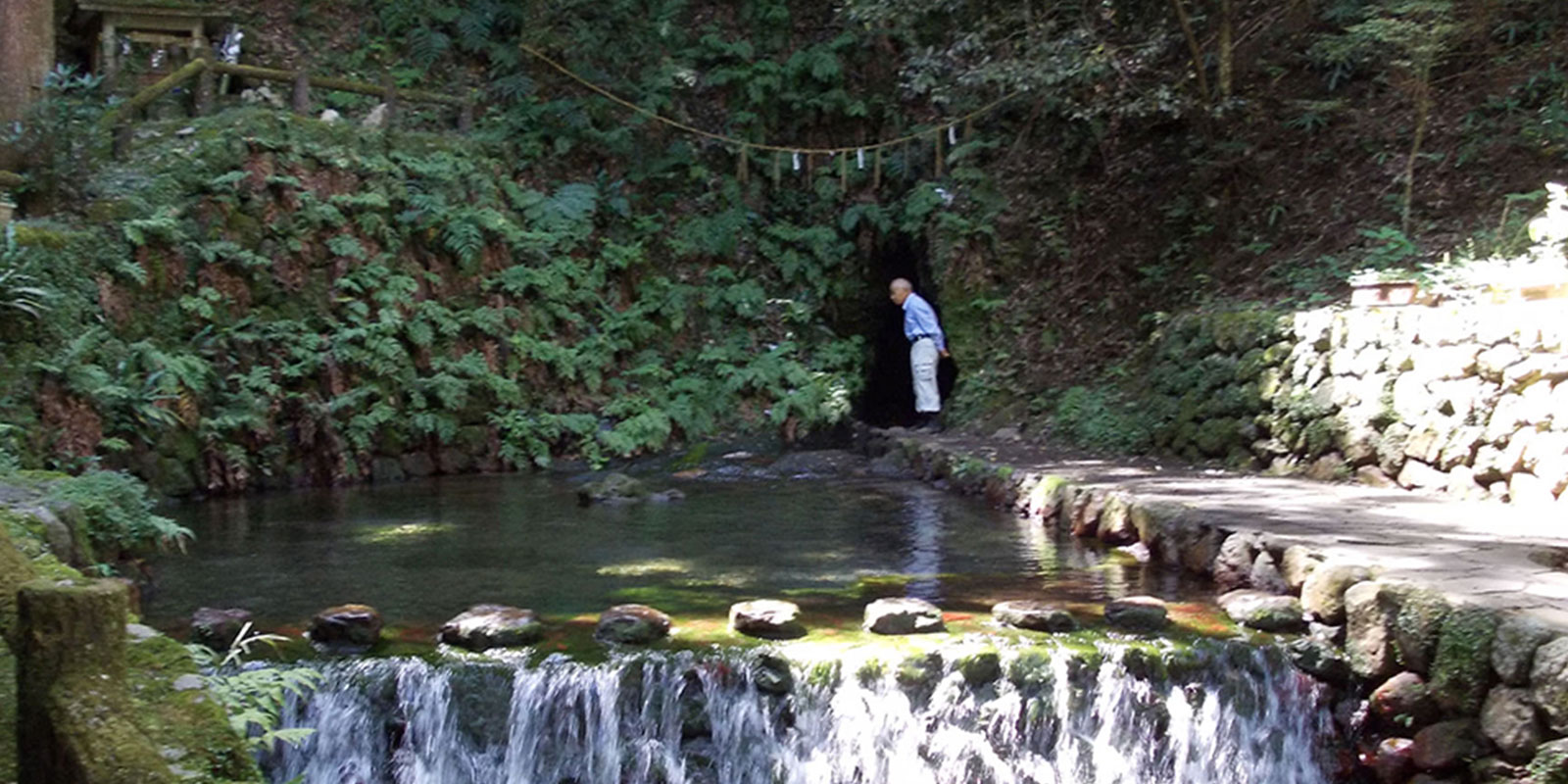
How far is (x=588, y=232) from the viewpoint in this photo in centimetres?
1675

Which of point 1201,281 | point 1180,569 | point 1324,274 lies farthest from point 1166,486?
point 1201,281

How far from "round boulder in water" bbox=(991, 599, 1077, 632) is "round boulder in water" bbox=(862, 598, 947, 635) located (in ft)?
1.22

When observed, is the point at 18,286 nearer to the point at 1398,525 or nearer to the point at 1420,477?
the point at 1398,525

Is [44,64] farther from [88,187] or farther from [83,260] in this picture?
[83,260]

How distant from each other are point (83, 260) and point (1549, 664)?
12087mm

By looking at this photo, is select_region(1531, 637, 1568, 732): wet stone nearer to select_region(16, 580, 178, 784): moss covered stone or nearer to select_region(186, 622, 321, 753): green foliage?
select_region(186, 622, 321, 753): green foliage

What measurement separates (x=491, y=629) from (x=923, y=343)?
29.4 feet

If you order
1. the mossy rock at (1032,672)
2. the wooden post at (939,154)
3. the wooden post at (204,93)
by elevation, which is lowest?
the mossy rock at (1032,672)

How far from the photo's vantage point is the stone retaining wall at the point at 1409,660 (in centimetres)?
523

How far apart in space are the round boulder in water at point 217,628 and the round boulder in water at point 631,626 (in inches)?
70.5

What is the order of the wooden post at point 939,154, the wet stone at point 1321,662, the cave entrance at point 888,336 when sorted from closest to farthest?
1. the wet stone at point 1321,662
2. the wooden post at point 939,154
3. the cave entrance at point 888,336

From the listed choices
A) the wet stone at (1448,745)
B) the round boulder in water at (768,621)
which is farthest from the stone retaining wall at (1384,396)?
the round boulder in water at (768,621)

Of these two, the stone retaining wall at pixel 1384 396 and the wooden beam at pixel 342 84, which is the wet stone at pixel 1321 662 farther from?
the wooden beam at pixel 342 84

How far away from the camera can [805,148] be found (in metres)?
18.6
